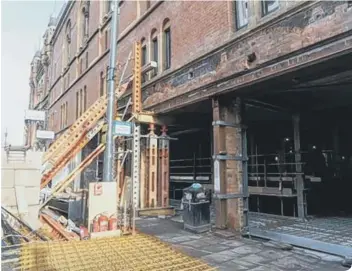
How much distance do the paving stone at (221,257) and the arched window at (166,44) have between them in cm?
510

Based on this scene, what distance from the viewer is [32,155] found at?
12.1ft

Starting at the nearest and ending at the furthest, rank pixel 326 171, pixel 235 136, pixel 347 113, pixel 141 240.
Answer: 1. pixel 141 240
2. pixel 235 136
3. pixel 347 113
4. pixel 326 171

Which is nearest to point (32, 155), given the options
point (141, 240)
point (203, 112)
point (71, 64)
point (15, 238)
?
point (15, 238)

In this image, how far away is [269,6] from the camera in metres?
5.06

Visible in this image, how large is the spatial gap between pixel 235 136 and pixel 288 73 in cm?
180

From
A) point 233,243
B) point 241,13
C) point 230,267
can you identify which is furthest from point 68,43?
point 230,267

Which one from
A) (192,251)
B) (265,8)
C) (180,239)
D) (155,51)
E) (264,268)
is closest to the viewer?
(264,268)

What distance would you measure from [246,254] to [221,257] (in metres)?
0.39

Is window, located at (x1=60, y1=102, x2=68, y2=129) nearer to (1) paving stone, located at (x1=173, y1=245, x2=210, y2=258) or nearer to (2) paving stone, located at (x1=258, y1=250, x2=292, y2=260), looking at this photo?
(1) paving stone, located at (x1=173, y1=245, x2=210, y2=258)

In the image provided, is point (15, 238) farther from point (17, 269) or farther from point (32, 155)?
point (32, 155)

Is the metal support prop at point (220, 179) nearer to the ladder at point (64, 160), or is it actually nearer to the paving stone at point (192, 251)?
the paving stone at point (192, 251)

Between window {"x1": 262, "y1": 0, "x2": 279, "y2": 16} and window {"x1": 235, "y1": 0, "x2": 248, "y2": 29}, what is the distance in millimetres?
388

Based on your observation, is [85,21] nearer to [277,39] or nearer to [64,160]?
[64,160]

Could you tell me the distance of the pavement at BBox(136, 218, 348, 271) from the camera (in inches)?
153
